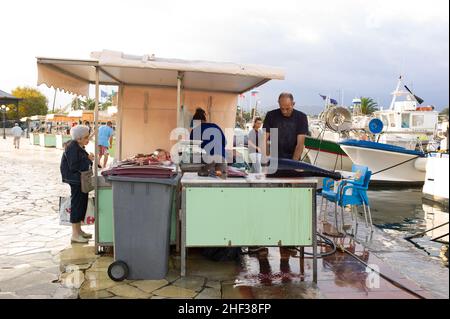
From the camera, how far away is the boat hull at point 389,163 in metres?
16.6

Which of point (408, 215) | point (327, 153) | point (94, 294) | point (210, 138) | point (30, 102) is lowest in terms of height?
point (408, 215)

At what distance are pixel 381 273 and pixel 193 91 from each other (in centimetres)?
476

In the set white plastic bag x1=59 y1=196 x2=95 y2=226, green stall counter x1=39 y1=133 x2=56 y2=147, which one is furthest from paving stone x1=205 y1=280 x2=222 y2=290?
green stall counter x1=39 y1=133 x2=56 y2=147

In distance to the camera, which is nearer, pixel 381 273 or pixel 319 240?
pixel 381 273

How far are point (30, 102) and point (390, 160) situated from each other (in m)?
67.4

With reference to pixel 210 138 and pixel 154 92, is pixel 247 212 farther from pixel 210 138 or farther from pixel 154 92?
pixel 154 92

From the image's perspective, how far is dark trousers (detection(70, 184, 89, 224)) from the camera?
5285mm

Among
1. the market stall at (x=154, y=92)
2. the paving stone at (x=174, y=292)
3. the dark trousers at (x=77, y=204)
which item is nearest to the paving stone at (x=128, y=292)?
the paving stone at (x=174, y=292)

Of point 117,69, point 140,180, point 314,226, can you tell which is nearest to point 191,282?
point 140,180

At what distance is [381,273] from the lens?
4.61 metres

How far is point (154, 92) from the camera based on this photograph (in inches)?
291

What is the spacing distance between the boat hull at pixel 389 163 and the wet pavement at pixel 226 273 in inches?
420
